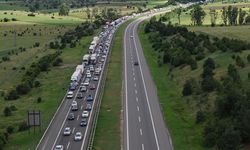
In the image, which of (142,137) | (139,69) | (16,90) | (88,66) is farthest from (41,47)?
(142,137)

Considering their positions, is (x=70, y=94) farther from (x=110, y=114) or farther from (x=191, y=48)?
(x=191, y=48)

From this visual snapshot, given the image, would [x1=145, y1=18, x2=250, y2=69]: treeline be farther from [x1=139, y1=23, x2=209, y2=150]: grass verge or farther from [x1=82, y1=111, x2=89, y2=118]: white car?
[x1=82, y1=111, x2=89, y2=118]: white car

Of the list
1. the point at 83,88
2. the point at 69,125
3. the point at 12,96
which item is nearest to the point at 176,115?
the point at 69,125

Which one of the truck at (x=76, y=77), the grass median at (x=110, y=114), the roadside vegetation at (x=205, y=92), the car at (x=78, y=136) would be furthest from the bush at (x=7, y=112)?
the roadside vegetation at (x=205, y=92)

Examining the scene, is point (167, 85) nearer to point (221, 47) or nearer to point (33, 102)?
point (221, 47)

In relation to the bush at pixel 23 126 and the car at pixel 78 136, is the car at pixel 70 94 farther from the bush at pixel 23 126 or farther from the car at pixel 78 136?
the car at pixel 78 136

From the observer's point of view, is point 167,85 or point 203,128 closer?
point 203,128

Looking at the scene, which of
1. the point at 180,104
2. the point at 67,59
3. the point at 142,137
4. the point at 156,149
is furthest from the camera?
the point at 67,59
